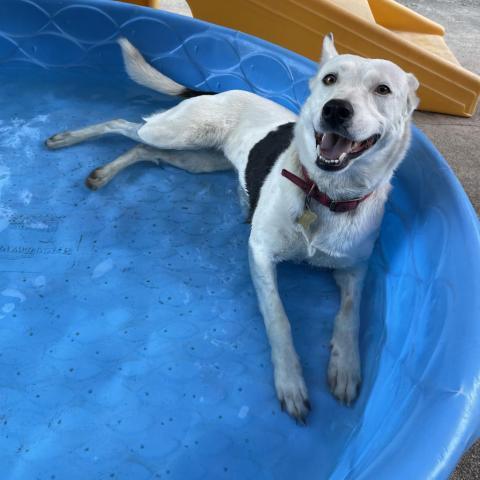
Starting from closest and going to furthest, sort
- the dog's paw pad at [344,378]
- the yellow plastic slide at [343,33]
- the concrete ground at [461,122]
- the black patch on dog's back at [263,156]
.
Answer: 1. the dog's paw pad at [344,378]
2. the black patch on dog's back at [263,156]
3. the concrete ground at [461,122]
4. the yellow plastic slide at [343,33]

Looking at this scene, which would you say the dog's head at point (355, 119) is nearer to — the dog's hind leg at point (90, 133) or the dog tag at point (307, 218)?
the dog tag at point (307, 218)

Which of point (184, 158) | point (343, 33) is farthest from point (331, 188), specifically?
point (343, 33)

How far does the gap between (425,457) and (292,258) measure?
48.8 inches

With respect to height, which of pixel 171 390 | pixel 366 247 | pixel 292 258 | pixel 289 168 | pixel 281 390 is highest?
pixel 289 168

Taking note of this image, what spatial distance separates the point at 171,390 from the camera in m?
2.18

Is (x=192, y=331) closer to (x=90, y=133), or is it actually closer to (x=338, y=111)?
(x=338, y=111)

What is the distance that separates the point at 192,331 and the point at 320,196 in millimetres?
920

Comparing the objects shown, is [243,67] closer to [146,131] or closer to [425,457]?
[146,131]

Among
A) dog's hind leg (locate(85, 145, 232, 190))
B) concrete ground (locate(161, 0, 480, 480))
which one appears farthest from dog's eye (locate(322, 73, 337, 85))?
concrete ground (locate(161, 0, 480, 480))

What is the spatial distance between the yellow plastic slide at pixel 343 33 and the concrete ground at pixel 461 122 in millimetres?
243

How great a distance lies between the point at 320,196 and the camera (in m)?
2.15

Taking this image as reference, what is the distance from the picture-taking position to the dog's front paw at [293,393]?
2.07 meters

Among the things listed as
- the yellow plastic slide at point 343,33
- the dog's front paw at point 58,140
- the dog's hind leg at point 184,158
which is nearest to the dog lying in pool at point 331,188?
the dog's hind leg at point 184,158

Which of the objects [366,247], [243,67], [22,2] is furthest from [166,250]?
[22,2]
